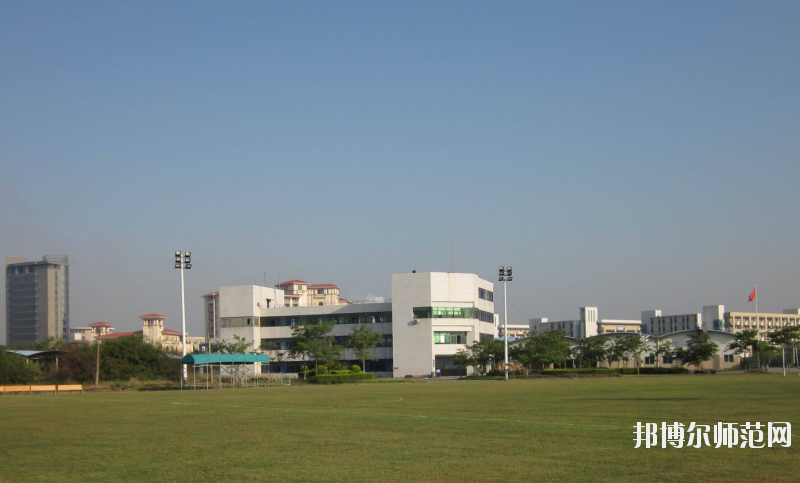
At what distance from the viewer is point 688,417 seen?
66.1 feet

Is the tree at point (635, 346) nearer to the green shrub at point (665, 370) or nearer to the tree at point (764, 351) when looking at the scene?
the green shrub at point (665, 370)

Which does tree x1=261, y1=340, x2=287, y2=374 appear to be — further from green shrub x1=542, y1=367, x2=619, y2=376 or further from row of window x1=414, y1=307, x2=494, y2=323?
green shrub x1=542, y1=367, x2=619, y2=376

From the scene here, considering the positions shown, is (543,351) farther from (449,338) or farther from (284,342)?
(284,342)

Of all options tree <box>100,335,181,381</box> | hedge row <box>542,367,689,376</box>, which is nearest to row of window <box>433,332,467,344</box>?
hedge row <box>542,367,689,376</box>

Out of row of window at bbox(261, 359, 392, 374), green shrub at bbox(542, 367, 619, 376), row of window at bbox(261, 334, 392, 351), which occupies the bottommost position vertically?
row of window at bbox(261, 359, 392, 374)

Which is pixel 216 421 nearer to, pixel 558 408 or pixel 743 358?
pixel 558 408

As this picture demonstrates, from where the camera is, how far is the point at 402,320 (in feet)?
330

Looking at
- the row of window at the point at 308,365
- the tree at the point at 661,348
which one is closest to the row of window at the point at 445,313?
the row of window at the point at 308,365

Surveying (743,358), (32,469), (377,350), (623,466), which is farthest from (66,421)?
(743,358)

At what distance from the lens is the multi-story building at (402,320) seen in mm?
99250

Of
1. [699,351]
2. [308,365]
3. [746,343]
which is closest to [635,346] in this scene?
Result: [699,351]

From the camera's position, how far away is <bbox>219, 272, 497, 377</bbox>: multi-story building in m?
99.2

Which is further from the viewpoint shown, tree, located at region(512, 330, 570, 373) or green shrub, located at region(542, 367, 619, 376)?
tree, located at region(512, 330, 570, 373)

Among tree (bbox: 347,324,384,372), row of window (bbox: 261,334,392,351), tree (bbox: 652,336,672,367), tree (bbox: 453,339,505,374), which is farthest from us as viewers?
row of window (bbox: 261,334,392,351)
